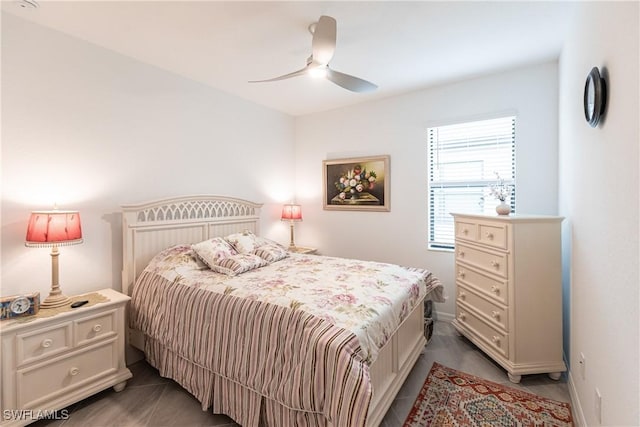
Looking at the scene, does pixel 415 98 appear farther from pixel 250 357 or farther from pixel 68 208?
pixel 68 208

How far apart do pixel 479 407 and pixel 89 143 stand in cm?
355

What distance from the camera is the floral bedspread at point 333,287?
5.33 ft

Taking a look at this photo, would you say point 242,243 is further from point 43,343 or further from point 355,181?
point 355,181

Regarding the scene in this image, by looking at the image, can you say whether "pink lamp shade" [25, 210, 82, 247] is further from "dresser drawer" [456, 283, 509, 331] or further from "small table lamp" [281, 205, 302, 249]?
"dresser drawer" [456, 283, 509, 331]

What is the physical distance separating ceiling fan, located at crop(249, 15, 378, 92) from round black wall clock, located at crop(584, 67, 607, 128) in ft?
4.66

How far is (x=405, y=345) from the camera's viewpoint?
7.29ft

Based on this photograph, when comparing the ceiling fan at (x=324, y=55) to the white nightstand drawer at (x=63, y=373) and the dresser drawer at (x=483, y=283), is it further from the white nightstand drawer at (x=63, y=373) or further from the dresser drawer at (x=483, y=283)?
the white nightstand drawer at (x=63, y=373)

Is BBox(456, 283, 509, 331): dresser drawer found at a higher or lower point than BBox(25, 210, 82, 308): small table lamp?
lower

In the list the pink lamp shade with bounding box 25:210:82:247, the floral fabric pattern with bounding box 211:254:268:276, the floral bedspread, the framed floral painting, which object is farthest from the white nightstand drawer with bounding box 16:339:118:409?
the framed floral painting

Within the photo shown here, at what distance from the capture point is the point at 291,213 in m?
4.09

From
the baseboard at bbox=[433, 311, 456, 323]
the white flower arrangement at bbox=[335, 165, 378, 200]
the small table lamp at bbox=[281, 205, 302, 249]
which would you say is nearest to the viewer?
the baseboard at bbox=[433, 311, 456, 323]

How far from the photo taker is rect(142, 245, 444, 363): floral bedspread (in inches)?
63.9

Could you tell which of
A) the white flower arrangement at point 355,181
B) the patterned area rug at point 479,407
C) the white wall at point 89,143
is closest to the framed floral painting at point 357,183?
the white flower arrangement at point 355,181

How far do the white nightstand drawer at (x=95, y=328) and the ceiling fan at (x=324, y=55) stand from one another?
2.06 m
